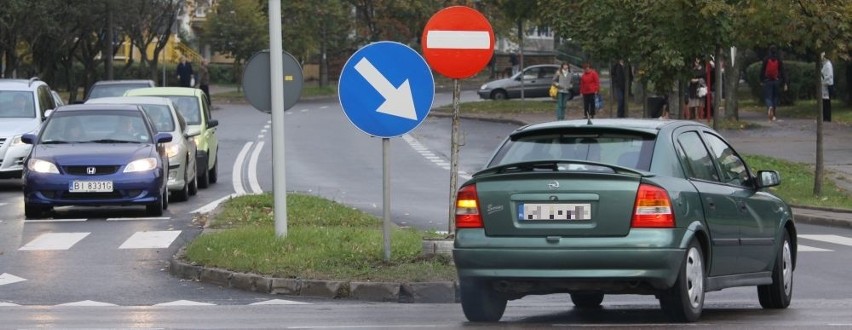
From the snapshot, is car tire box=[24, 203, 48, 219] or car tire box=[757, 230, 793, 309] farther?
car tire box=[24, 203, 48, 219]

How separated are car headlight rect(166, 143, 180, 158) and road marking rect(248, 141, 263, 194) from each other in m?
2.06

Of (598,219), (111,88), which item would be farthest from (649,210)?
(111,88)

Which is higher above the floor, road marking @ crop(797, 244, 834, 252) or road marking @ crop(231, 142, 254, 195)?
road marking @ crop(797, 244, 834, 252)

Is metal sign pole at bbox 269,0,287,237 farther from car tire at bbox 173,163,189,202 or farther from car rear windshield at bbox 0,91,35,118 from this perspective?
car rear windshield at bbox 0,91,35,118

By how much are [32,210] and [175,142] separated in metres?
3.30

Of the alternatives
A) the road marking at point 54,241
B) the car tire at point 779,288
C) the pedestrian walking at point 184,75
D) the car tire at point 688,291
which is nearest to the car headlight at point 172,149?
the road marking at point 54,241

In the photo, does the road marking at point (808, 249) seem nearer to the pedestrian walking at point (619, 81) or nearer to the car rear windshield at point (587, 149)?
the car rear windshield at point (587, 149)

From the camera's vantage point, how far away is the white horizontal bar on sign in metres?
13.8

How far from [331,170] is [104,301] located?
1743 centimetres

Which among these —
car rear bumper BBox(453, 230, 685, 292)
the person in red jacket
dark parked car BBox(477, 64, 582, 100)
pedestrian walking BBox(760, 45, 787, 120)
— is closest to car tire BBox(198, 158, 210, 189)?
car rear bumper BBox(453, 230, 685, 292)

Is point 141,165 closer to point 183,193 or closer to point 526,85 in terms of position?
point 183,193

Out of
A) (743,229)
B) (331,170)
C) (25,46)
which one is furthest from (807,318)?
(25,46)

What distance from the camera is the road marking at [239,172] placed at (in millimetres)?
26719

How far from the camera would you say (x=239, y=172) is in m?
30.6
